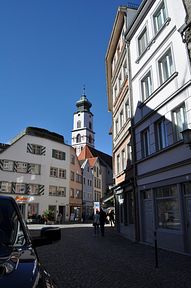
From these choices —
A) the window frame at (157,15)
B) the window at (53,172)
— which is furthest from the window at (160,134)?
the window at (53,172)

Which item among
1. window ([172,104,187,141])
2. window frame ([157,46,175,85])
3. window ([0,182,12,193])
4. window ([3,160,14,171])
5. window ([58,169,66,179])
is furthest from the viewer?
window ([58,169,66,179])

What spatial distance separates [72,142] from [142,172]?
83198 mm

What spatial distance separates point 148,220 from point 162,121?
5370 millimetres

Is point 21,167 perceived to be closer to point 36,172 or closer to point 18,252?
point 36,172

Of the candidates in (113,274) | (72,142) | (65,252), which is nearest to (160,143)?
(65,252)

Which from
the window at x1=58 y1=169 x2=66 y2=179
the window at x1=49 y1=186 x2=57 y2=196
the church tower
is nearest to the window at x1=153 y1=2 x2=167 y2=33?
the window at x1=49 y1=186 x2=57 y2=196

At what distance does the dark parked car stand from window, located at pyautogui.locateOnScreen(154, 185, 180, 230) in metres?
10.8

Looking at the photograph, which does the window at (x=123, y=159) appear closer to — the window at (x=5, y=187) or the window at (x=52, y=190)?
the window at (x=5, y=187)

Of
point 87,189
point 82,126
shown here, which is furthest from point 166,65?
point 82,126

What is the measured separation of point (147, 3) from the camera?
17.1 metres

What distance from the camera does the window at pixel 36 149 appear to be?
49.9m

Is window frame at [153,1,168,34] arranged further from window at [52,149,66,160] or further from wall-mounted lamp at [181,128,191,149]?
window at [52,149,66,160]

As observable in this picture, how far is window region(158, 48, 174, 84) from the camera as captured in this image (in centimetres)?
1480

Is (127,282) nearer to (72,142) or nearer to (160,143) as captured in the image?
(160,143)
